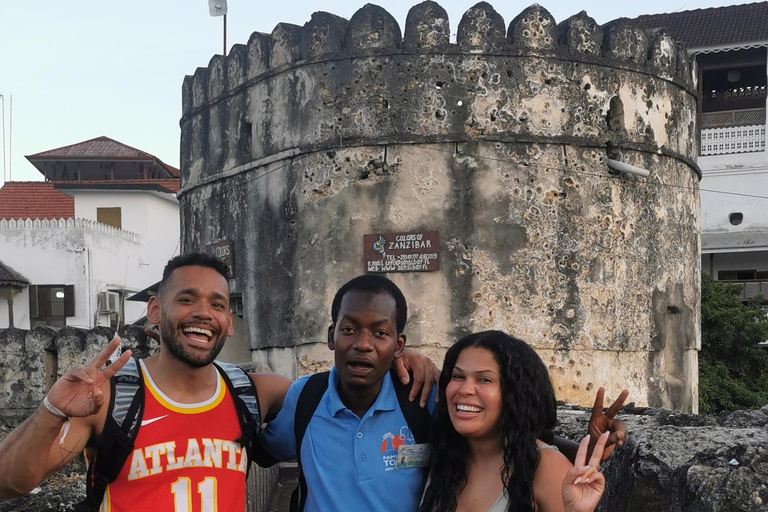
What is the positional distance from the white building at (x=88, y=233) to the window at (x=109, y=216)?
0.03 metres

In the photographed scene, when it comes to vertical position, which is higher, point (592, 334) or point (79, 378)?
point (79, 378)

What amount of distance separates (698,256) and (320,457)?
11.0 metres

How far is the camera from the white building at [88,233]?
1118 inches

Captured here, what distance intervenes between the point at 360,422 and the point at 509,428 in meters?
0.47

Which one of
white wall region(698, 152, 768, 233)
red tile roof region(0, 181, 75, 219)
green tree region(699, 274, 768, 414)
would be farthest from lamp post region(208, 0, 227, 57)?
red tile roof region(0, 181, 75, 219)

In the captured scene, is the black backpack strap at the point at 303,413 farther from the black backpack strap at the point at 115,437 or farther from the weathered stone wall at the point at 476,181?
the weathered stone wall at the point at 476,181

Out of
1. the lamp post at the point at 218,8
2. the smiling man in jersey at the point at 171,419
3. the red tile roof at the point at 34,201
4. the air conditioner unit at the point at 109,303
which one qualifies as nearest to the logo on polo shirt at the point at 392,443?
the smiling man in jersey at the point at 171,419

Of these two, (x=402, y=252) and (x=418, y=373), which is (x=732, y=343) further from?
(x=418, y=373)

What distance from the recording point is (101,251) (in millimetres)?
29062

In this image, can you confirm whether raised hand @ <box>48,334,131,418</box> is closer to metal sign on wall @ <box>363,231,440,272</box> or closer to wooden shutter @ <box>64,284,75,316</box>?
metal sign on wall @ <box>363,231,440,272</box>

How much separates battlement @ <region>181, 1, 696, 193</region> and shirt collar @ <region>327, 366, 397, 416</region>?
8080mm

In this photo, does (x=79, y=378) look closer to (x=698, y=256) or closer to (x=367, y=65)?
(x=367, y=65)

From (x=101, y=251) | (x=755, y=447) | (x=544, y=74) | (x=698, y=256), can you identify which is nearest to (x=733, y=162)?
(x=698, y=256)

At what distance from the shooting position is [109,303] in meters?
29.6
